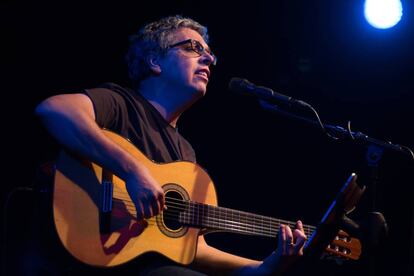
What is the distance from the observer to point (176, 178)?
256 centimetres

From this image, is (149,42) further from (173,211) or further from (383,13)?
(383,13)

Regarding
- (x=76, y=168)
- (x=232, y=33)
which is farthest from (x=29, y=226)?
(x=232, y=33)

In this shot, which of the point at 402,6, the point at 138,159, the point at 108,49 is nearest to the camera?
the point at 138,159

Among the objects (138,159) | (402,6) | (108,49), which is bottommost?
(138,159)

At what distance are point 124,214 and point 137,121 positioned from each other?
59 cm

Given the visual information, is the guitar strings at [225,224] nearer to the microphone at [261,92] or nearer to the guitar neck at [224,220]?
the guitar neck at [224,220]

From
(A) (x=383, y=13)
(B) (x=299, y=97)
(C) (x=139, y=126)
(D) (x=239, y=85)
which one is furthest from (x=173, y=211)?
(A) (x=383, y=13)

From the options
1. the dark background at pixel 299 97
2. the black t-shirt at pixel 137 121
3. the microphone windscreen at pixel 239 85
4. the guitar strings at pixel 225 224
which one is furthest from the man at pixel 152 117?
the dark background at pixel 299 97

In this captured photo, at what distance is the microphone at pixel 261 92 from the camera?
260 cm

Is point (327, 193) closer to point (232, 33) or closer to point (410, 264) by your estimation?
point (410, 264)

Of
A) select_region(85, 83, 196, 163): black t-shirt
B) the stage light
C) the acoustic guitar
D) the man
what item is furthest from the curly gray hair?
the stage light

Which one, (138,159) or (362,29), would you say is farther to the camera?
(362,29)

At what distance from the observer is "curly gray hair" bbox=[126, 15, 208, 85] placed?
318cm

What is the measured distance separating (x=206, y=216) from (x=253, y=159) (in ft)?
5.93
